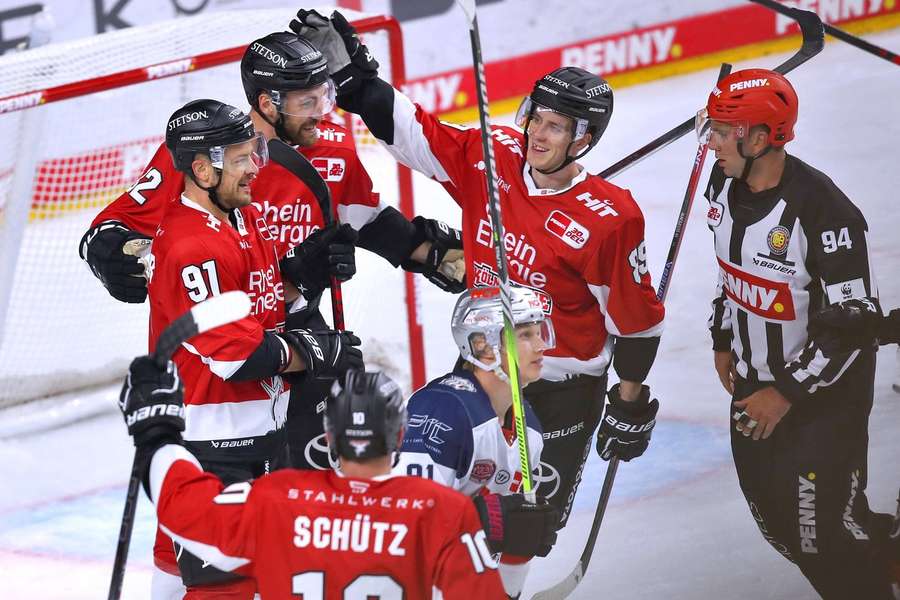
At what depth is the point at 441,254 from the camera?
455 centimetres

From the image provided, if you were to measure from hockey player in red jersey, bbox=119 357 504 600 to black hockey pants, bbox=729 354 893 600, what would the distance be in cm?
158

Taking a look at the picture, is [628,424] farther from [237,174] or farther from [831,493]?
[237,174]

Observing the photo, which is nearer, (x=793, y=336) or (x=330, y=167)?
(x=793, y=336)

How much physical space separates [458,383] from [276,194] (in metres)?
1.02

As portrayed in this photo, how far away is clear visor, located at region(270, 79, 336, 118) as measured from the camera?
13.2ft

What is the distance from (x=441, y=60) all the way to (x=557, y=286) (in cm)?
466

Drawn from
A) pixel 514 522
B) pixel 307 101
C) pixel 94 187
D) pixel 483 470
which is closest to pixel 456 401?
pixel 483 470

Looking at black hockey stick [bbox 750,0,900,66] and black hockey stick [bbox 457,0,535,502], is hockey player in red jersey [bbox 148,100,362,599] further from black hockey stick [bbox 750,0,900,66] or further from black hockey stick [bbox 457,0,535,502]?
black hockey stick [bbox 750,0,900,66]

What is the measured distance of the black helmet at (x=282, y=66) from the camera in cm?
398

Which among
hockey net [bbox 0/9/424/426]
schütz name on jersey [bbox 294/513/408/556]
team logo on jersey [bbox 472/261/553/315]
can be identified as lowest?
hockey net [bbox 0/9/424/426]

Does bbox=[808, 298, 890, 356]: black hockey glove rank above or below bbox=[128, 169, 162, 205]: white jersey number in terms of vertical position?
below

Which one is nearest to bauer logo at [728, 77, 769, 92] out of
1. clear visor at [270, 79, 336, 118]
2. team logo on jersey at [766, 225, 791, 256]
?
team logo on jersey at [766, 225, 791, 256]

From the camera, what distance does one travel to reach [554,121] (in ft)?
13.1

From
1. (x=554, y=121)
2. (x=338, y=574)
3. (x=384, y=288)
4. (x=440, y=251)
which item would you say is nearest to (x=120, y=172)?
(x=384, y=288)
